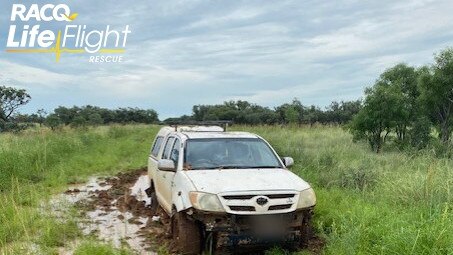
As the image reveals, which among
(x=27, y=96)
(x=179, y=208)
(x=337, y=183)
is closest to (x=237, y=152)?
(x=179, y=208)

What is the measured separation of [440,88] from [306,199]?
20.1m

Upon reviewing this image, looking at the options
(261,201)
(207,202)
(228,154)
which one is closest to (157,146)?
(228,154)

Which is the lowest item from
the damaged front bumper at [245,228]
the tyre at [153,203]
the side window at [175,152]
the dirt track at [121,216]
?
the dirt track at [121,216]

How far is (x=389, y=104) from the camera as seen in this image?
784 inches

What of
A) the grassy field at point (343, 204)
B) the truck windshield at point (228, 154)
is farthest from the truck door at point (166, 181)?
the grassy field at point (343, 204)

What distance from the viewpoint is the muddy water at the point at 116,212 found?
7.43 meters

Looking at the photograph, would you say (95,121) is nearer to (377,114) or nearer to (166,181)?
(377,114)

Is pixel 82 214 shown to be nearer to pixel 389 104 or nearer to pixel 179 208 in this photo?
pixel 179 208

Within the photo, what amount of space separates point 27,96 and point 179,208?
2973 inches

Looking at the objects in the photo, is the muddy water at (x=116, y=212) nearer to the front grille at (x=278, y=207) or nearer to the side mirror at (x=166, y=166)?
the side mirror at (x=166, y=166)

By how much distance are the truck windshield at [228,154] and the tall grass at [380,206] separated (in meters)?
1.31

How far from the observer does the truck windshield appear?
707 centimetres

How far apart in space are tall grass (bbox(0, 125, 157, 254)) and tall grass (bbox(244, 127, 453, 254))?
406 cm

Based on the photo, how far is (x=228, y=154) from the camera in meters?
7.32
